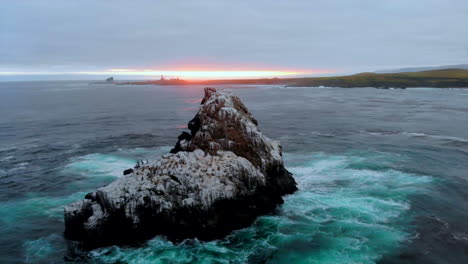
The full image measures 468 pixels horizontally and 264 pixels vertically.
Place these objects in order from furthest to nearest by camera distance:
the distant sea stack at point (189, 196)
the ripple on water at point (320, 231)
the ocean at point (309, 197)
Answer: the distant sea stack at point (189, 196), the ocean at point (309, 197), the ripple on water at point (320, 231)

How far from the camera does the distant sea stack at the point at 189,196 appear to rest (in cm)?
2117

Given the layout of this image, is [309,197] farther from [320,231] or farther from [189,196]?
[189,196]

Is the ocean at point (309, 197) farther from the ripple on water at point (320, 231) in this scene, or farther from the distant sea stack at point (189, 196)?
the distant sea stack at point (189, 196)

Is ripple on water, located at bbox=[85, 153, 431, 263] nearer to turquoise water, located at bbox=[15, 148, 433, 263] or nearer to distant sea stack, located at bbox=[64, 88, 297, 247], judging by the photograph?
turquoise water, located at bbox=[15, 148, 433, 263]

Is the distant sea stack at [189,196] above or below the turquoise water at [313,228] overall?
above

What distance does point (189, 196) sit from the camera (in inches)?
866

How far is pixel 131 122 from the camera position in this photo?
A: 6975 centimetres

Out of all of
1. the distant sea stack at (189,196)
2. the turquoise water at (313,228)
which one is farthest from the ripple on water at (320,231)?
the distant sea stack at (189,196)

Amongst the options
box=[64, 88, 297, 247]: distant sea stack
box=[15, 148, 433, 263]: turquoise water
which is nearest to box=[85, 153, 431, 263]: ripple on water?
box=[15, 148, 433, 263]: turquoise water

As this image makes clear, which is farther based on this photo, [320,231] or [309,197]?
[309,197]

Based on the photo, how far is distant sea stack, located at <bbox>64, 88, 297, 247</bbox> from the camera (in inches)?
834

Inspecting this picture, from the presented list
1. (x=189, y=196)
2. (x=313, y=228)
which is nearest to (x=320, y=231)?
(x=313, y=228)

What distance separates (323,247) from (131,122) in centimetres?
5659

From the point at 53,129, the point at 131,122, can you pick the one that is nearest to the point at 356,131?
the point at 131,122
